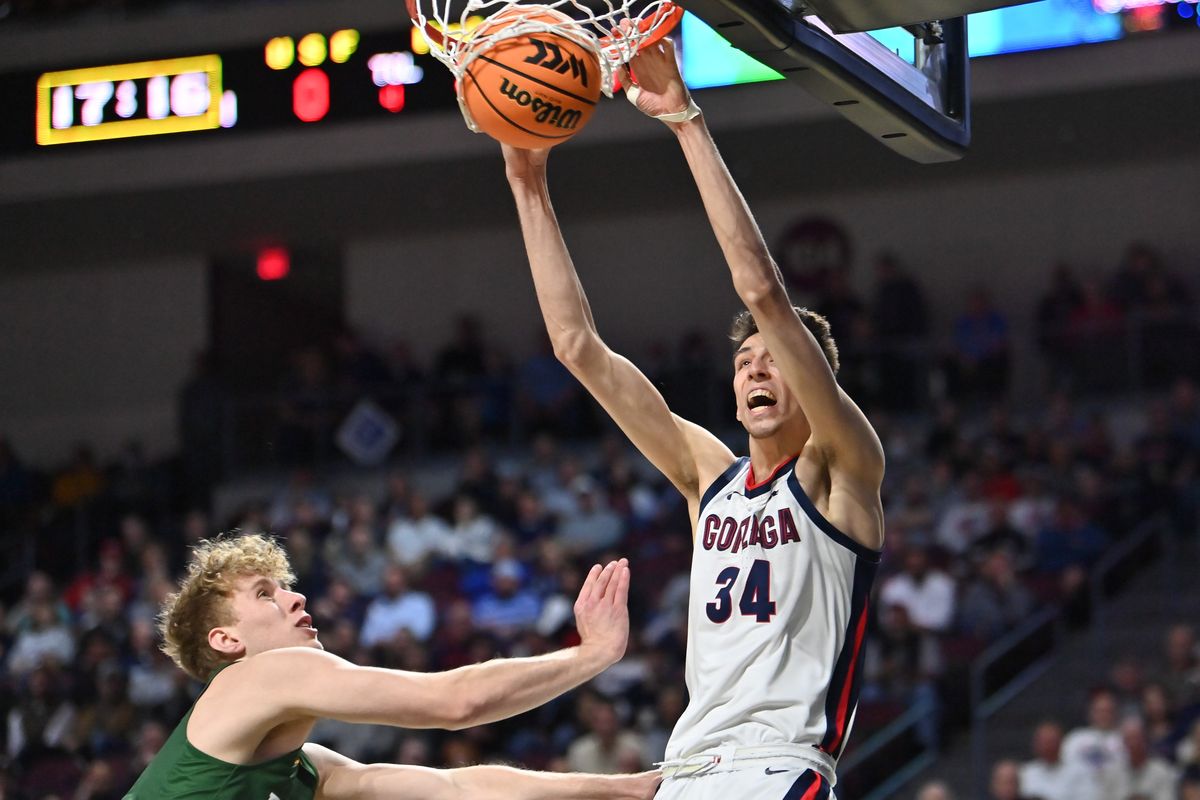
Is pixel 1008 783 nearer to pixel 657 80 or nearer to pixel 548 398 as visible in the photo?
pixel 657 80

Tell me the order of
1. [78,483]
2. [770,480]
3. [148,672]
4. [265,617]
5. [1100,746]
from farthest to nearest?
[78,483] < [148,672] < [1100,746] < [265,617] < [770,480]

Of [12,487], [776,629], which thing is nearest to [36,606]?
[12,487]

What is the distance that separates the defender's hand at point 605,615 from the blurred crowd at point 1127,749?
4.88 meters

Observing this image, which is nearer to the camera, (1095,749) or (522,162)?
(522,162)

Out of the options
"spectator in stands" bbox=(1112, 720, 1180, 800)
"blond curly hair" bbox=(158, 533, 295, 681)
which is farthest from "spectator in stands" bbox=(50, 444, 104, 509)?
"blond curly hair" bbox=(158, 533, 295, 681)

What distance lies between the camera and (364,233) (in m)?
16.3

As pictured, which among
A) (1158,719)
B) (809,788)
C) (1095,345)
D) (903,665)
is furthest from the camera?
(1095,345)

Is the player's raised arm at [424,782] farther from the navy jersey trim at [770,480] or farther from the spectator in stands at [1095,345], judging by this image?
the spectator in stands at [1095,345]

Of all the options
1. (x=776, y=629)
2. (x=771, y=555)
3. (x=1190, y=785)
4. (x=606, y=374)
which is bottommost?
(x=1190, y=785)

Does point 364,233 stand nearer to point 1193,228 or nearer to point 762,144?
point 762,144

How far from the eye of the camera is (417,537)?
11906 mm

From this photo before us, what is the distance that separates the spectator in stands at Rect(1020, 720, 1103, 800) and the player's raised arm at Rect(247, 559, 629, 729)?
5.46 meters

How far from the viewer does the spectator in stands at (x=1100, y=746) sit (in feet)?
27.2

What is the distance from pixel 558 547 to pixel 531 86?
7630mm
